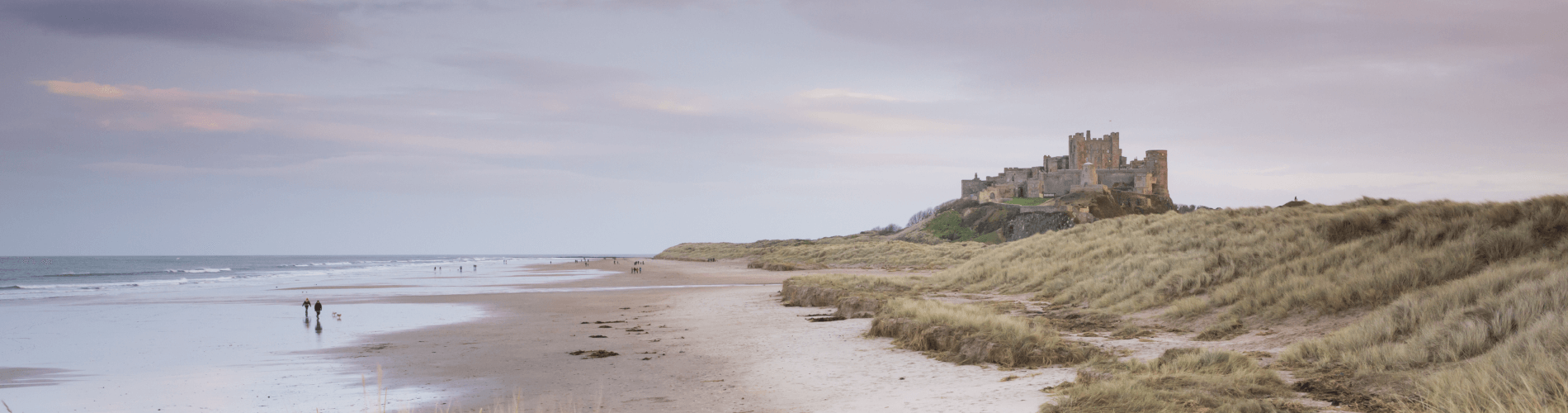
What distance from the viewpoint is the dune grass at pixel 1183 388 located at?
7.36 meters

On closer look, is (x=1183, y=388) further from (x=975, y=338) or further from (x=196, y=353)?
(x=196, y=353)

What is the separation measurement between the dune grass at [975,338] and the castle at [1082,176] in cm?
8913

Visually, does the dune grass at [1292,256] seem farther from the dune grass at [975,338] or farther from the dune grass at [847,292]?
the dune grass at [975,338]

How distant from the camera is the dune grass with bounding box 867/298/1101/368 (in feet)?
37.0

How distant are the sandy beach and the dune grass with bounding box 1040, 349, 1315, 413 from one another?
2.09ft

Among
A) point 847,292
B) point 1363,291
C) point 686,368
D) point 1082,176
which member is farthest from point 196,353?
point 1082,176

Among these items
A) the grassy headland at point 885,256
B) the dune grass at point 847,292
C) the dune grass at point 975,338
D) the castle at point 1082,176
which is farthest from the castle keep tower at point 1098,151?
the dune grass at point 975,338

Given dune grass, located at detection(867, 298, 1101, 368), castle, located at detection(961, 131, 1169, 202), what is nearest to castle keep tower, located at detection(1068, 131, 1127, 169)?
castle, located at detection(961, 131, 1169, 202)

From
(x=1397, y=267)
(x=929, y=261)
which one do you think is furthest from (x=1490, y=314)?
(x=929, y=261)

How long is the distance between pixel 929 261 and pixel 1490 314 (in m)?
45.3

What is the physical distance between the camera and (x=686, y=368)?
514 inches

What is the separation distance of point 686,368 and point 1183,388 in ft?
25.8

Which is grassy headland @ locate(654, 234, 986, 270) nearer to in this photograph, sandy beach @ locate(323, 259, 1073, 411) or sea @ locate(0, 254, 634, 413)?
sea @ locate(0, 254, 634, 413)

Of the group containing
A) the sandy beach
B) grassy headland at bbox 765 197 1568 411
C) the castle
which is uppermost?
the castle
